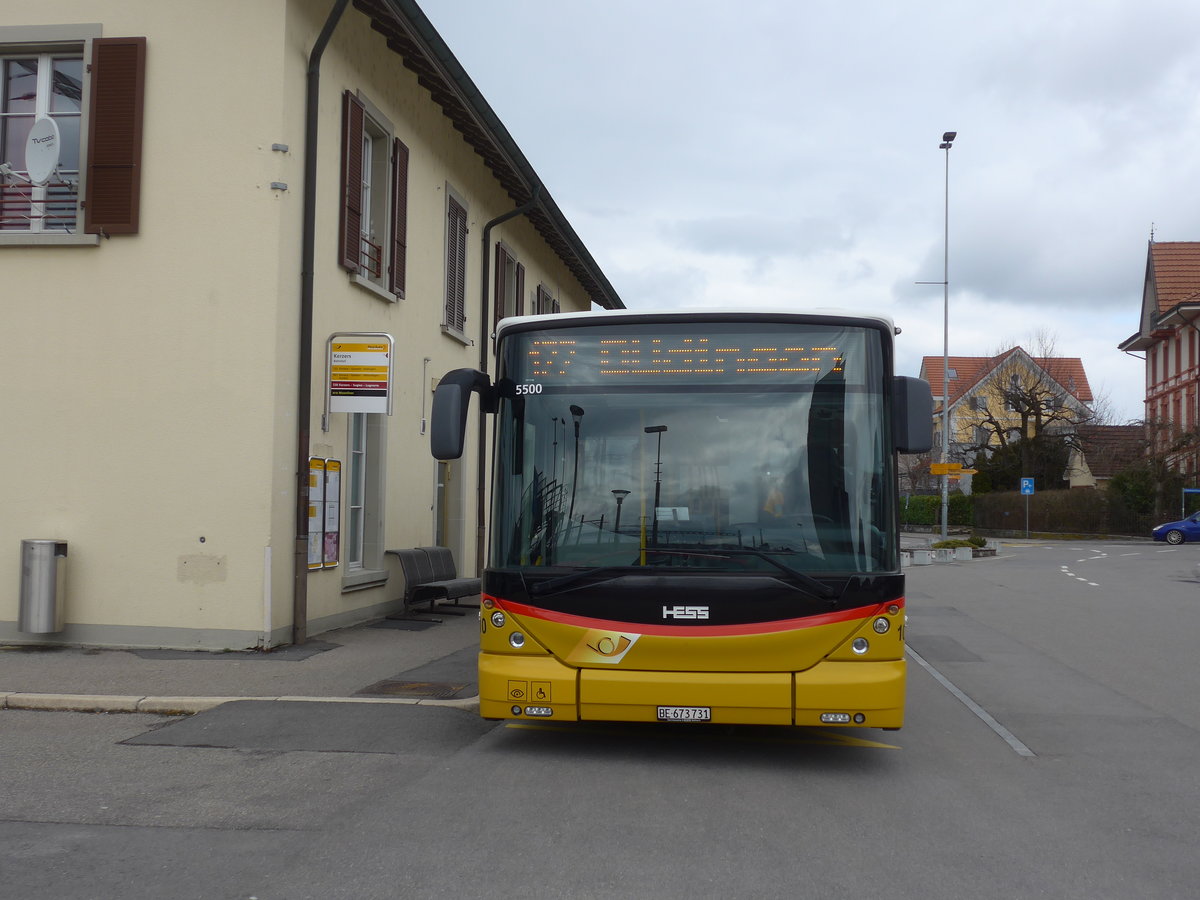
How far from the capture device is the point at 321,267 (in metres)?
12.9

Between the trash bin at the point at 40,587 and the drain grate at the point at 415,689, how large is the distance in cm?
364

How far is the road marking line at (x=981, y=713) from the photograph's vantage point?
7875 millimetres

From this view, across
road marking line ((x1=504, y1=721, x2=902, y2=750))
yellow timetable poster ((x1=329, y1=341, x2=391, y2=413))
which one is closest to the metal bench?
yellow timetable poster ((x1=329, y1=341, x2=391, y2=413))

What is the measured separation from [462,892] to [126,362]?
8.82m

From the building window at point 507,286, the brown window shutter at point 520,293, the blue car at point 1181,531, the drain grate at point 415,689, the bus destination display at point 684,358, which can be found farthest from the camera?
the blue car at point 1181,531

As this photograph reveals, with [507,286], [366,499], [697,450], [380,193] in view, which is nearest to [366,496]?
[366,499]

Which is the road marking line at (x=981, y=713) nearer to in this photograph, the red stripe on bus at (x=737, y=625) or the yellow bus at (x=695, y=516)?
the yellow bus at (x=695, y=516)

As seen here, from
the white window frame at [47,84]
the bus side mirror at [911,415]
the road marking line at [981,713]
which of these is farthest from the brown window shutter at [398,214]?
the bus side mirror at [911,415]

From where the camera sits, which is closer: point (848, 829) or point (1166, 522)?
point (848, 829)

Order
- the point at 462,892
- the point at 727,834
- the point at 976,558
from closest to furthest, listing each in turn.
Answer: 1. the point at 462,892
2. the point at 727,834
3. the point at 976,558

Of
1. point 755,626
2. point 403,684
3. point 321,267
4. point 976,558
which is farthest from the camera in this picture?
point 976,558

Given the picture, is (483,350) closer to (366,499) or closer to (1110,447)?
(366,499)

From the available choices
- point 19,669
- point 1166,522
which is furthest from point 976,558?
point 19,669

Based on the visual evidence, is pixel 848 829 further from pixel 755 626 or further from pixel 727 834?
pixel 755 626
